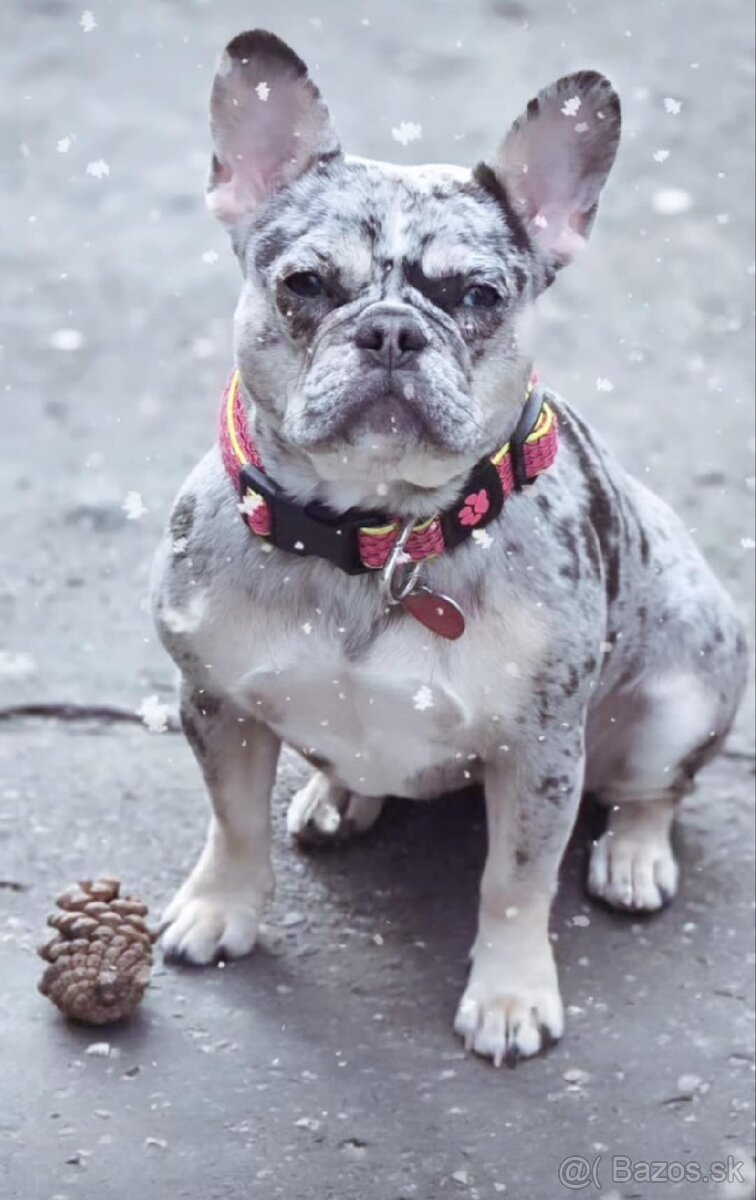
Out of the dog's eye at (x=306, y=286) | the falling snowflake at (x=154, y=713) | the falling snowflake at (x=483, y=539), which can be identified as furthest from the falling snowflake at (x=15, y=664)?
the dog's eye at (x=306, y=286)

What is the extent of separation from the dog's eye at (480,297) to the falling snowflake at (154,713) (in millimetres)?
1511

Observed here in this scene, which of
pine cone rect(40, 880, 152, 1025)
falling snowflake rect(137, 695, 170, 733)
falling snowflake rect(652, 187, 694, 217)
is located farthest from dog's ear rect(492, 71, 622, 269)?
falling snowflake rect(652, 187, 694, 217)

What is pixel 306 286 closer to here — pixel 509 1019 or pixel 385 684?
pixel 385 684

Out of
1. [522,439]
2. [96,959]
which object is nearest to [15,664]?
[96,959]

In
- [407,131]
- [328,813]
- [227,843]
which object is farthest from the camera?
[407,131]

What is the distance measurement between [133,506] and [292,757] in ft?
3.07

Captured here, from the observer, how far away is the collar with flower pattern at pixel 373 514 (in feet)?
8.88

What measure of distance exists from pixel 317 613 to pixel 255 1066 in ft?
2.48

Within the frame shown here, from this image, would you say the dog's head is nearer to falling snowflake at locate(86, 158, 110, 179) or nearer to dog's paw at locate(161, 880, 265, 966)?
dog's paw at locate(161, 880, 265, 966)

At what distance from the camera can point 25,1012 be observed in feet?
10.1

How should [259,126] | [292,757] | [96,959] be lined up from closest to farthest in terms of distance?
[259,126] → [96,959] → [292,757]

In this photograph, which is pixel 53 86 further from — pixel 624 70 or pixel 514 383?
pixel 514 383

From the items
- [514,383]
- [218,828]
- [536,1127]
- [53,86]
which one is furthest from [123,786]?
[53,86]

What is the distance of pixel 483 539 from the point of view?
108 inches
